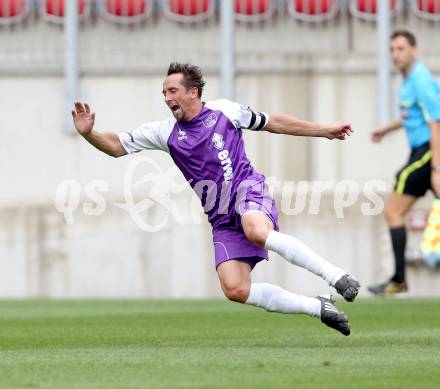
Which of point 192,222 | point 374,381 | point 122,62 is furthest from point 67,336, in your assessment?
point 122,62

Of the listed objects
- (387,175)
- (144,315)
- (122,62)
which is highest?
(122,62)

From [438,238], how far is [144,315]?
479 centimetres

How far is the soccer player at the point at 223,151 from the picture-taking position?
8.28m

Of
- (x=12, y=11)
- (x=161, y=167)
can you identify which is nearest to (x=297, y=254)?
(x=161, y=167)

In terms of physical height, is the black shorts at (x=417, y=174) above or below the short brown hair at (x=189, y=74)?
below

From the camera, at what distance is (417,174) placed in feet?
39.9

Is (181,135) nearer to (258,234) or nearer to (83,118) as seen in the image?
(83,118)

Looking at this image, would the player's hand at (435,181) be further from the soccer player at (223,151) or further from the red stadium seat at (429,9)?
the red stadium seat at (429,9)

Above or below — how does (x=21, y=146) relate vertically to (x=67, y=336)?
above

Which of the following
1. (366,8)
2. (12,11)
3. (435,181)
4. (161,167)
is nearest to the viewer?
(435,181)

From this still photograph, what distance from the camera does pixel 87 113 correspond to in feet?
27.5

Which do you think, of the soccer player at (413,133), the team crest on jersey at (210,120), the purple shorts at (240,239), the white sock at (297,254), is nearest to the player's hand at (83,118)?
the team crest on jersey at (210,120)

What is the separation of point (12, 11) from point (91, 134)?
7872mm

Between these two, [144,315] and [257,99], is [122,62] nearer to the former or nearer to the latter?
[257,99]
